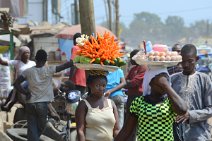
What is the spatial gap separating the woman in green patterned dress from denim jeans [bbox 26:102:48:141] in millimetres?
4812

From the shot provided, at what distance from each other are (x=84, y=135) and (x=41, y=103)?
402 cm

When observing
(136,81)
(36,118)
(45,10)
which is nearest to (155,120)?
(136,81)

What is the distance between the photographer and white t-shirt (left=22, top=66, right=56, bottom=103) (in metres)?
10.5

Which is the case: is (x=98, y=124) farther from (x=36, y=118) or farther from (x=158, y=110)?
(x=36, y=118)

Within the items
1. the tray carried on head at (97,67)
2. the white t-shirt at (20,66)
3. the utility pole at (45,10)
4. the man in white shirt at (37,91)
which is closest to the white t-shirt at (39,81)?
the man in white shirt at (37,91)

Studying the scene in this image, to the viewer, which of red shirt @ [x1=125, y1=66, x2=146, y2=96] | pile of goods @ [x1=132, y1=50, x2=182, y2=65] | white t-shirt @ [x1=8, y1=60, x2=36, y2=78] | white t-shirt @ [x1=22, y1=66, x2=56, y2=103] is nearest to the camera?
pile of goods @ [x1=132, y1=50, x2=182, y2=65]

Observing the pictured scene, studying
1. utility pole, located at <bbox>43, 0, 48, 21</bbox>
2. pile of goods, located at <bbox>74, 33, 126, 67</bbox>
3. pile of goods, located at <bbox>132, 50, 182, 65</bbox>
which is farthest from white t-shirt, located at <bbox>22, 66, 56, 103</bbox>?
utility pole, located at <bbox>43, 0, 48, 21</bbox>

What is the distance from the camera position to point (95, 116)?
6.65 metres

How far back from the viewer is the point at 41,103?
10586mm

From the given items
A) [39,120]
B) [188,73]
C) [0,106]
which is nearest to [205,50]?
[0,106]

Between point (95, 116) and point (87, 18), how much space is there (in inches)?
176

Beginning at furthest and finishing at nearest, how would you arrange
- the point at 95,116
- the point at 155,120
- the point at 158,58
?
the point at 95,116
the point at 158,58
the point at 155,120

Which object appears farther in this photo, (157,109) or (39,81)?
(39,81)

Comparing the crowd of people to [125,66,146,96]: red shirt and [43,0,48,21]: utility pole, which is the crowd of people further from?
[43,0,48,21]: utility pole
